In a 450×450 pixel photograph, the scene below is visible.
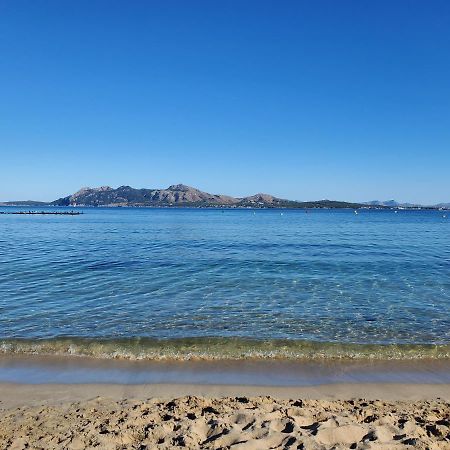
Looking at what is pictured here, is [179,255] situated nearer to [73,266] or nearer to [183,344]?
[73,266]

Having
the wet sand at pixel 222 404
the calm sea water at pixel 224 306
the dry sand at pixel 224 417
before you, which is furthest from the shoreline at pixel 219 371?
the calm sea water at pixel 224 306

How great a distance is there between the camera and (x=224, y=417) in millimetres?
7230

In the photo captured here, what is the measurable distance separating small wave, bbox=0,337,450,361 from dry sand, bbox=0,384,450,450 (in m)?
2.10

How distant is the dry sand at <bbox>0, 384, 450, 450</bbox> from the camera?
6.41 metres

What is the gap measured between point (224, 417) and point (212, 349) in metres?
4.81

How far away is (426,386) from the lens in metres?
9.46

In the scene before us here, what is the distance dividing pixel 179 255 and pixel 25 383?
2388 cm

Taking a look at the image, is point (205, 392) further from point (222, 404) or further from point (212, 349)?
point (212, 349)

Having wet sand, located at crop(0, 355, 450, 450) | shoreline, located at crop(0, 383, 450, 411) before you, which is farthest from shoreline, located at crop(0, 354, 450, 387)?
shoreline, located at crop(0, 383, 450, 411)

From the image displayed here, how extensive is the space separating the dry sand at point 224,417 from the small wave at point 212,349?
6.89 ft

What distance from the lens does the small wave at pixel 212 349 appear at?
Answer: 11500mm

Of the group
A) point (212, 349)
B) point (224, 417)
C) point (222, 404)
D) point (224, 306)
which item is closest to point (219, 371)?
point (212, 349)

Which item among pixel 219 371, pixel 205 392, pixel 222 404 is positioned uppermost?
pixel 222 404

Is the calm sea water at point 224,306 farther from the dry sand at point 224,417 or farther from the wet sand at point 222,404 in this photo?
the dry sand at point 224,417
